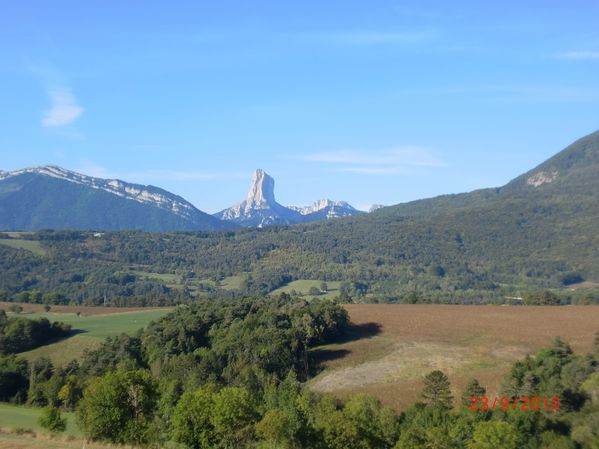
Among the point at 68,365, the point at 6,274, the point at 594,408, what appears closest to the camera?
the point at 594,408

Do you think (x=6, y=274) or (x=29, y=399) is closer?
(x=29, y=399)

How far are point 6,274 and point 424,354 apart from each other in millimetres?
135957

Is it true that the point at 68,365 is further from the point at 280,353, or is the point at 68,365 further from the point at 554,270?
the point at 554,270

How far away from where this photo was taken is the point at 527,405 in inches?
2016

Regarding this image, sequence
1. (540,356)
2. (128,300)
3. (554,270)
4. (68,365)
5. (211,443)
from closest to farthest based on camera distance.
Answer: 1. (211,443)
2. (540,356)
3. (68,365)
4. (128,300)
5. (554,270)

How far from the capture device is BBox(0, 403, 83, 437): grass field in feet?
149

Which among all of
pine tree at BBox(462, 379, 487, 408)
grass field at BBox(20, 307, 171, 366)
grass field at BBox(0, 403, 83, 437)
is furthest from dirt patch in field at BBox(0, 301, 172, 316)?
pine tree at BBox(462, 379, 487, 408)

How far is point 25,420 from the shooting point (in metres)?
51.0

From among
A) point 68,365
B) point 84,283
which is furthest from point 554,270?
point 68,365
